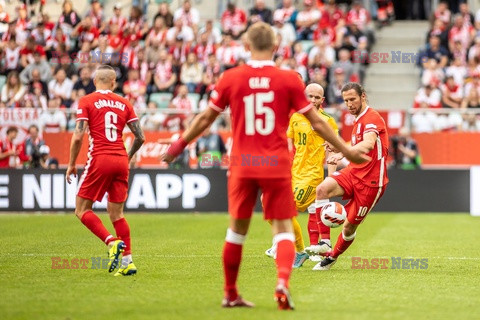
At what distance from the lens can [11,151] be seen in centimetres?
2161

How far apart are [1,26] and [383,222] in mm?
13724

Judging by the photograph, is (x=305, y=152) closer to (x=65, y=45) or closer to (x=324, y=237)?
(x=324, y=237)

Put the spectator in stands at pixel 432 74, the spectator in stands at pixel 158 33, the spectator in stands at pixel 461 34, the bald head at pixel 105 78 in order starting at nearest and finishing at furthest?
the bald head at pixel 105 78 → the spectator in stands at pixel 432 74 → the spectator in stands at pixel 461 34 → the spectator in stands at pixel 158 33

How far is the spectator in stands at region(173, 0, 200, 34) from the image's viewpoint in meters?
26.7

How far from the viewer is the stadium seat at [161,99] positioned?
24.2m

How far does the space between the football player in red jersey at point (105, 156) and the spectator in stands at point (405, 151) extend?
11.5 meters

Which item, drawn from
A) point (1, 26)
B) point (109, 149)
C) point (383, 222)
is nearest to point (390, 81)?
point (383, 222)

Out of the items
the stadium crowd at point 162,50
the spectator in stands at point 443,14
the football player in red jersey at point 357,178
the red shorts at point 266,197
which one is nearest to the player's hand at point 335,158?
the football player in red jersey at point 357,178

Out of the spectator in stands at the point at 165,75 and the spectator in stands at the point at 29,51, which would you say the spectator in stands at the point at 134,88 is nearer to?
the spectator in stands at the point at 165,75

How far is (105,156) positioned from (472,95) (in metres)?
13.7

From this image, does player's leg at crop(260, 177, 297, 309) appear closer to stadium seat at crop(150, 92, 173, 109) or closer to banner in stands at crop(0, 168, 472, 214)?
banner in stands at crop(0, 168, 472, 214)

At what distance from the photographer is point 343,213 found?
36.5 ft

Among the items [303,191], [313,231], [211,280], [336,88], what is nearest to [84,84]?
[336,88]

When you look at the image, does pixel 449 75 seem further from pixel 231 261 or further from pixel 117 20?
pixel 231 261
